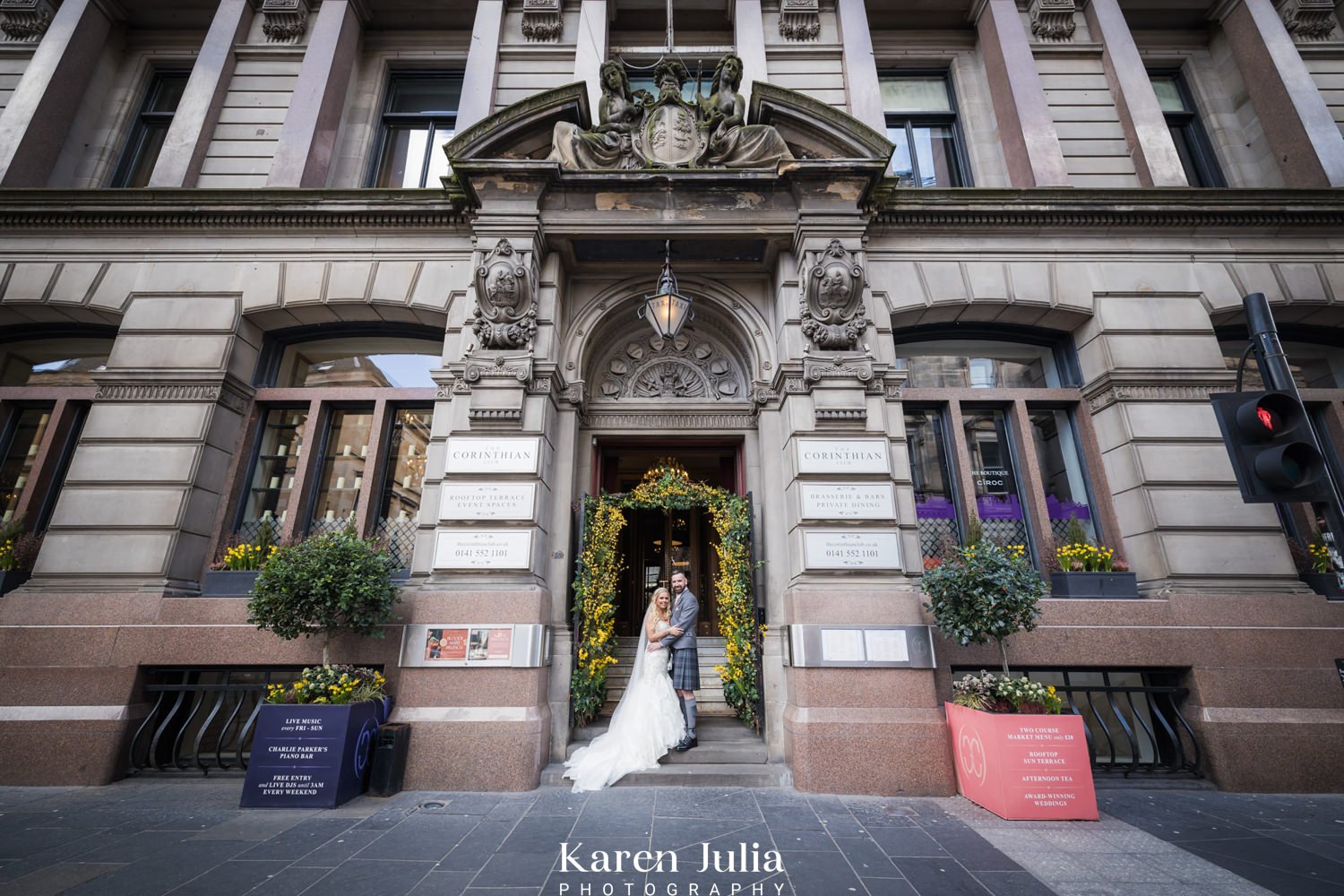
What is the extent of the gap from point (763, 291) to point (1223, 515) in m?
7.38

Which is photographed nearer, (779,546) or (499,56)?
(779,546)

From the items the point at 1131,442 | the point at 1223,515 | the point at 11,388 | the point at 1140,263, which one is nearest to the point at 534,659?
the point at 1131,442

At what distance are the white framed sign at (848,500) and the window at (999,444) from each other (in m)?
1.62

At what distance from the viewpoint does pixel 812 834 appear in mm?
5375

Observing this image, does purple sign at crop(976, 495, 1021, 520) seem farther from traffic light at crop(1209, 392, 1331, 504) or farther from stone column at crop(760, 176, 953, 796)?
traffic light at crop(1209, 392, 1331, 504)

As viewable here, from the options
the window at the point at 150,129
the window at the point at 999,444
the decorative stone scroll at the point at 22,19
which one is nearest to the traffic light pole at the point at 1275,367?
the window at the point at 999,444

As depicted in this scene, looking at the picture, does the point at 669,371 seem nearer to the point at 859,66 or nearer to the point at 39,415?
the point at 859,66

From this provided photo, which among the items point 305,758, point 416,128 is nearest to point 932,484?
point 305,758

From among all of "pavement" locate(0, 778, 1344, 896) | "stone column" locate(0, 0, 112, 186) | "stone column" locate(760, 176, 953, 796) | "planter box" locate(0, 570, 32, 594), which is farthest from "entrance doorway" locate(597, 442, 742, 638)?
"stone column" locate(0, 0, 112, 186)

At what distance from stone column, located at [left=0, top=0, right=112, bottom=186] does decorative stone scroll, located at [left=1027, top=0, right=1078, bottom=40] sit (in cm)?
1908

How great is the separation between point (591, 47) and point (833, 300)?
727 centimetres

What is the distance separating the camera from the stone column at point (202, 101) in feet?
33.5

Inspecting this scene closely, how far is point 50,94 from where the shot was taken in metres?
10.8

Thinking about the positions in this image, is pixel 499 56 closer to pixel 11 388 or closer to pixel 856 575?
pixel 11 388
